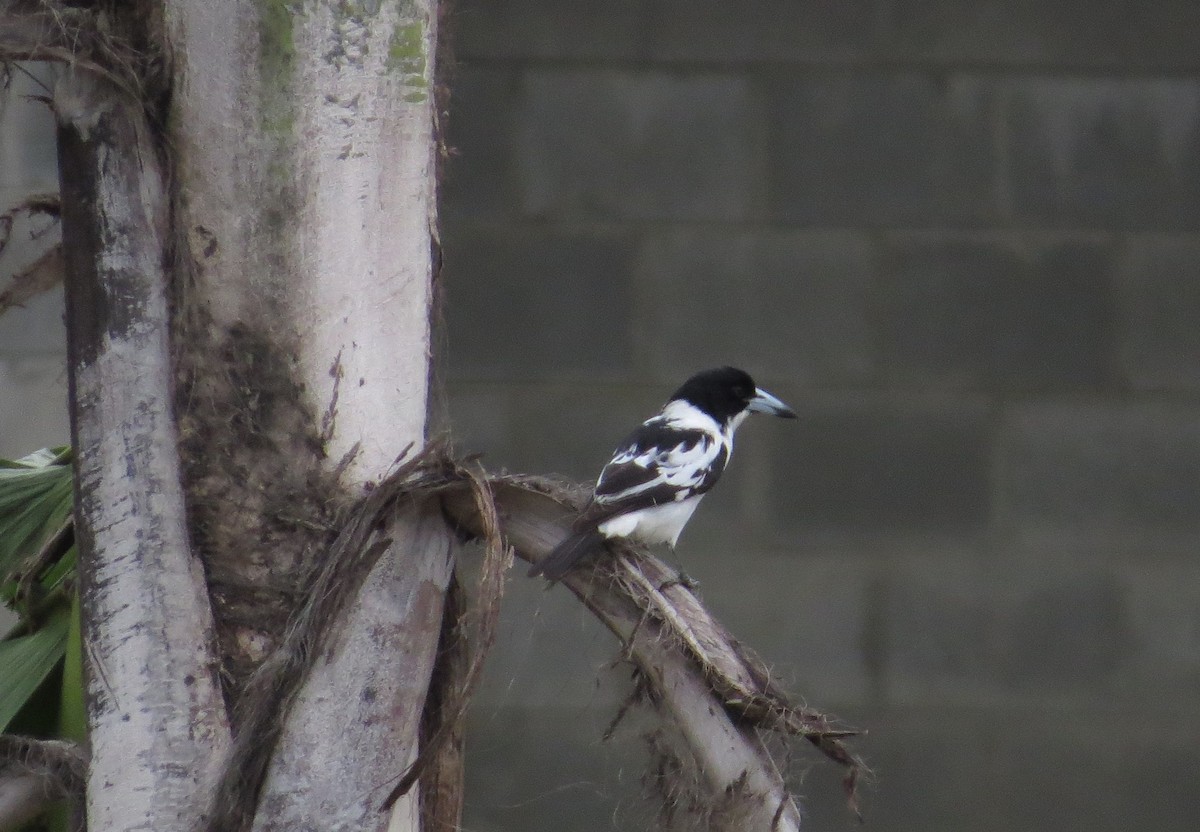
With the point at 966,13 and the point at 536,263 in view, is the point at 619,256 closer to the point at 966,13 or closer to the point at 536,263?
the point at 536,263

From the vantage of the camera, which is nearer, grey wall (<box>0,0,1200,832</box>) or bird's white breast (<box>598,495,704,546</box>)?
bird's white breast (<box>598,495,704,546</box>)

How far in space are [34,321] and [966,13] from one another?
265cm

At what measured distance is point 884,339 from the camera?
427 cm

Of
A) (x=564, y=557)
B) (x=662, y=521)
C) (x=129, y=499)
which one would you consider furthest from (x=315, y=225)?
(x=662, y=521)

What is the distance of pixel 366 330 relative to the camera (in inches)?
68.6

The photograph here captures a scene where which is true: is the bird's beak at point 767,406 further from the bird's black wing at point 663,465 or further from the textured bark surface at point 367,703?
the textured bark surface at point 367,703

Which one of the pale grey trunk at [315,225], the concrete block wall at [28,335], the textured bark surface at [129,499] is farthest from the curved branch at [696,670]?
the concrete block wall at [28,335]

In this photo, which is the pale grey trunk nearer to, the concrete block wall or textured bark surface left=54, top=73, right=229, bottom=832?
textured bark surface left=54, top=73, right=229, bottom=832

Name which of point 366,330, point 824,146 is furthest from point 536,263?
point 366,330

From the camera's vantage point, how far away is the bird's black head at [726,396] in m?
3.54

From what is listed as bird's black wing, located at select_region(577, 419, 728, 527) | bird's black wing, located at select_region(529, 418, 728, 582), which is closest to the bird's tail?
bird's black wing, located at select_region(529, 418, 728, 582)

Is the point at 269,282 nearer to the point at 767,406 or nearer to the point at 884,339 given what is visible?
the point at 767,406

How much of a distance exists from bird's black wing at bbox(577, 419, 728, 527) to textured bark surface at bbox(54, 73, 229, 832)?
1.03 metres

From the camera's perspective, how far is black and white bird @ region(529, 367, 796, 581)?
7.52 ft
